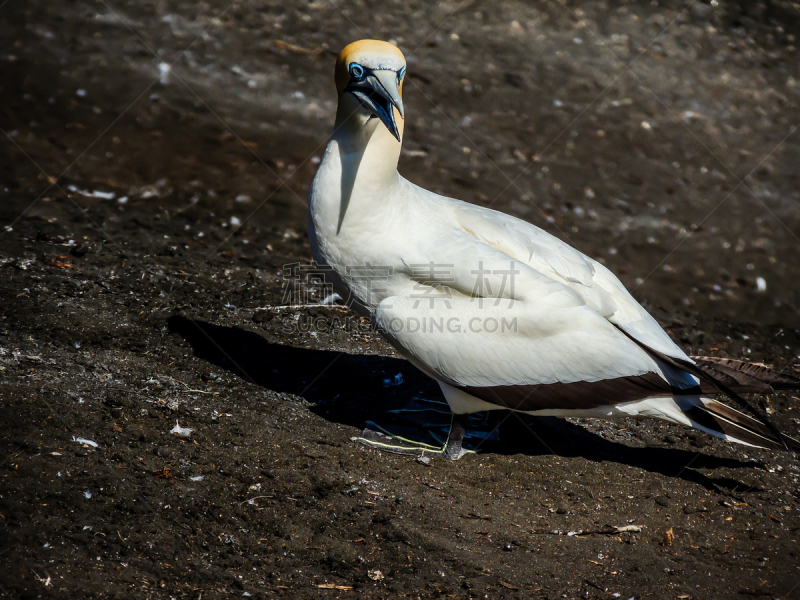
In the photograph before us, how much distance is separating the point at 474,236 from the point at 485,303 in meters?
0.50

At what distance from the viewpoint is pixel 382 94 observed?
144 inches

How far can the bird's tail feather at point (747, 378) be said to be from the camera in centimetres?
393

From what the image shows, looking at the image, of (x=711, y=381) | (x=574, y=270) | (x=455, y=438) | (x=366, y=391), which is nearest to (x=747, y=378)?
(x=711, y=381)

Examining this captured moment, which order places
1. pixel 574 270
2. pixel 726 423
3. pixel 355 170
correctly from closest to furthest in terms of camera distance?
pixel 355 170
pixel 726 423
pixel 574 270

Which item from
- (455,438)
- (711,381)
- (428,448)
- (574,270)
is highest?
(574,270)

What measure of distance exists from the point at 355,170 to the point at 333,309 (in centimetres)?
220

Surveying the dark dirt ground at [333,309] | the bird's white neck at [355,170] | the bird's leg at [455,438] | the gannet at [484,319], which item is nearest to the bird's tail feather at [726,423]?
the gannet at [484,319]

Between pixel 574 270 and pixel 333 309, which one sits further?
pixel 333 309

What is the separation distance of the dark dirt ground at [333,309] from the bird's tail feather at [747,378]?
0.79m

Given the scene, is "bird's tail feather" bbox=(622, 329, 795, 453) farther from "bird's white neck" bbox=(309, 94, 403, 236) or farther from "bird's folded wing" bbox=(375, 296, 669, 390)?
"bird's white neck" bbox=(309, 94, 403, 236)

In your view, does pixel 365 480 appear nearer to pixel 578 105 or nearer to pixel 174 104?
pixel 174 104

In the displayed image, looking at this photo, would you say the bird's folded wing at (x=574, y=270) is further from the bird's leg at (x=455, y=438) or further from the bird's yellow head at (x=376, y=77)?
the bird's leg at (x=455, y=438)

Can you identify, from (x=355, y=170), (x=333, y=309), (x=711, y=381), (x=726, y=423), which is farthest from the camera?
(x=333, y=309)

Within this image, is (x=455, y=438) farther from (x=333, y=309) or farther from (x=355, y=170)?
(x=333, y=309)
